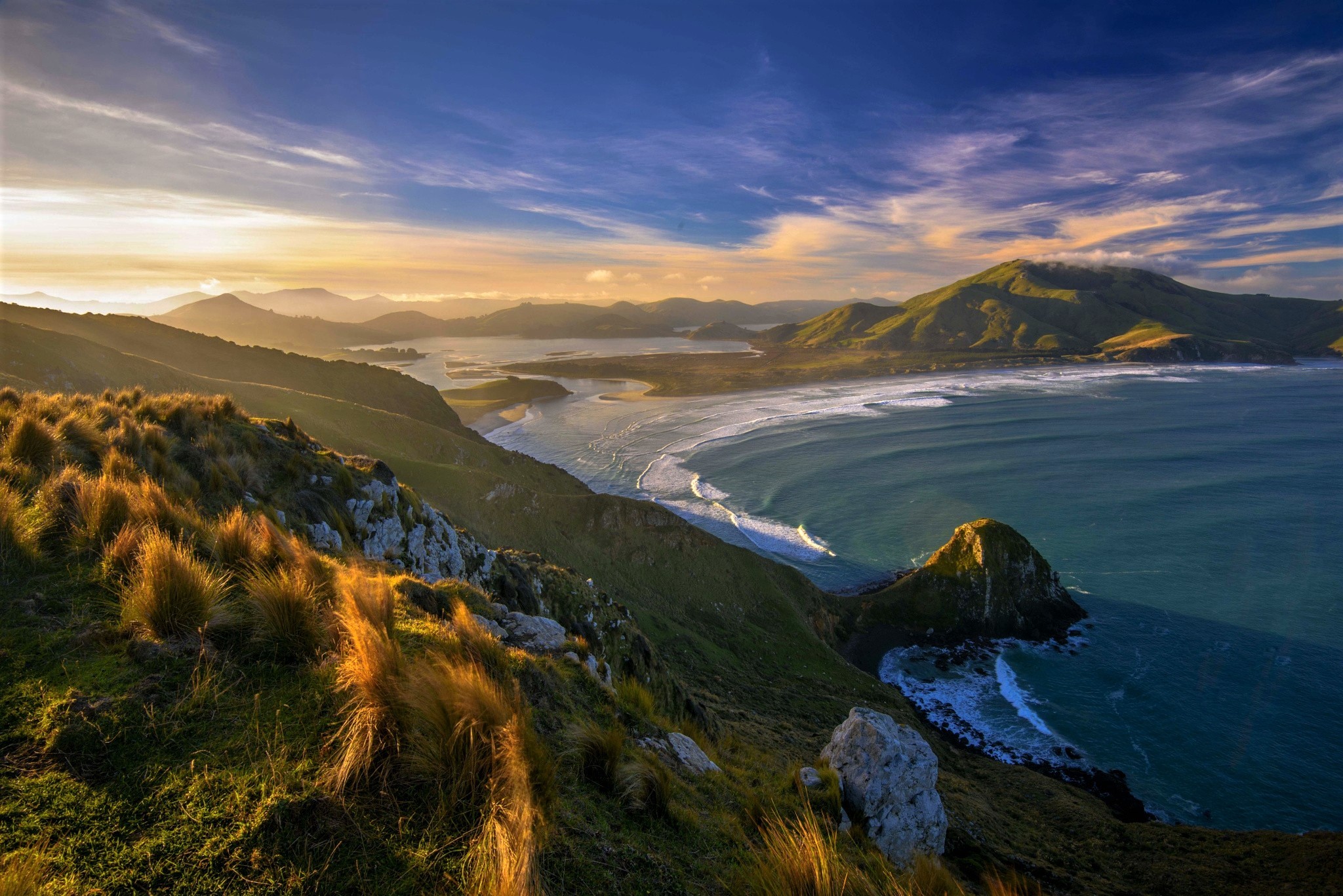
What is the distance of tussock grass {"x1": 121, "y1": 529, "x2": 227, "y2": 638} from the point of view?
396cm

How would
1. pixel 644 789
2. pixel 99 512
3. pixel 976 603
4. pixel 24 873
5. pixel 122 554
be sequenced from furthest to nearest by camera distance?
pixel 976 603 < pixel 99 512 < pixel 122 554 < pixel 644 789 < pixel 24 873

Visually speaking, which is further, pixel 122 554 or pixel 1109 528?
pixel 1109 528

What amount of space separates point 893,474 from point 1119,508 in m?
18.6

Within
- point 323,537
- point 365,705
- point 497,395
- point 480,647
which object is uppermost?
point 365,705

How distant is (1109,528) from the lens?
4406 cm

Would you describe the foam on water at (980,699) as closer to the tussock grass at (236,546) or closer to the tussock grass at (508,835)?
the tussock grass at (508,835)

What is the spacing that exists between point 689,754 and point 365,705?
4142mm

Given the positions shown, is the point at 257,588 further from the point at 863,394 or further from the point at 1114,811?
the point at 863,394

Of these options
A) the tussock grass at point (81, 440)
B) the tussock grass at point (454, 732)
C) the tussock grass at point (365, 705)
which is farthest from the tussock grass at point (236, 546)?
the tussock grass at point (81, 440)

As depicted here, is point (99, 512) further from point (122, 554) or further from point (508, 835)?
point (508, 835)

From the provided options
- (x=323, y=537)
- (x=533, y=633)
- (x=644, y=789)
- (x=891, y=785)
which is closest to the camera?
(x=644, y=789)

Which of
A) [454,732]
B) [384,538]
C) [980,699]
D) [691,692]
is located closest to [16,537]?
[454,732]

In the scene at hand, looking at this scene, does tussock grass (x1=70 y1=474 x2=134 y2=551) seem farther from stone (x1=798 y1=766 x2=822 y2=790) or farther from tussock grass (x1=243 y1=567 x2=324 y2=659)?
stone (x1=798 y1=766 x2=822 y2=790)

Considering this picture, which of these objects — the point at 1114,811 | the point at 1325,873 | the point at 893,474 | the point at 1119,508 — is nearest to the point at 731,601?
the point at 1114,811
